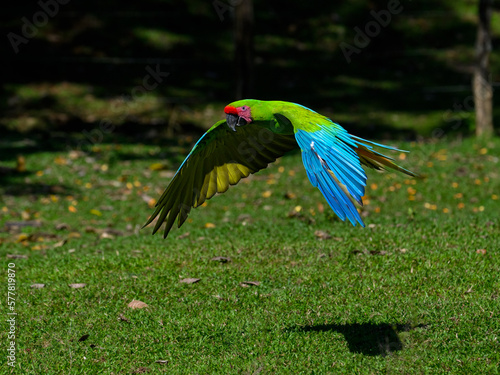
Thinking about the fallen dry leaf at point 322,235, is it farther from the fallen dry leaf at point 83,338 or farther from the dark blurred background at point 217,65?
the dark blurred background at point 217,65

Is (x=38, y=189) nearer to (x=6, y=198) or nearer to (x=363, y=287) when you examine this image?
(x=6, y=198)

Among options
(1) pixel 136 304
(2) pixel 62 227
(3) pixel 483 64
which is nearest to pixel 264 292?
(1) pixel 136 304

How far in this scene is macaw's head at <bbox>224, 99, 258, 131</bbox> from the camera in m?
4.39

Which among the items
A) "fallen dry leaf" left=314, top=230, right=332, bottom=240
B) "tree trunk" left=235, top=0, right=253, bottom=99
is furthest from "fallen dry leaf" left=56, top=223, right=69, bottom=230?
"tree trunk" left=235, top=0, right=253, bottom=99

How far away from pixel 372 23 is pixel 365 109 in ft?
14.4

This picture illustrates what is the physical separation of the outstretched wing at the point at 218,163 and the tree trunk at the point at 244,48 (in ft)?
26.4

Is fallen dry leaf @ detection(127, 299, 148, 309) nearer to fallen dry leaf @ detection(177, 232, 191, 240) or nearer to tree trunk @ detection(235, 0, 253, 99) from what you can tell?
fallen dry leaf @ detection(177, 232, 191, 240)

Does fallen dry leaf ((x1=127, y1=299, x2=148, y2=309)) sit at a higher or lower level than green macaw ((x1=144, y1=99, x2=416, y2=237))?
lower

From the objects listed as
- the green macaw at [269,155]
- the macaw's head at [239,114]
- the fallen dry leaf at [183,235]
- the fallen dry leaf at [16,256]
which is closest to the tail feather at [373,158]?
the green macaw at [269,155]

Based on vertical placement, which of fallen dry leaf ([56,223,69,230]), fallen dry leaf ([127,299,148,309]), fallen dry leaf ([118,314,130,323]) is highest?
fallen dry leaf ([127,299,148,309])

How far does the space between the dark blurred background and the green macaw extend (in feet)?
26.8

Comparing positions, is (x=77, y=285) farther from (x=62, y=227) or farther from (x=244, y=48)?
(x=244, y=48)

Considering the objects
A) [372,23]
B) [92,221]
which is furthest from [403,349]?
[372,23]

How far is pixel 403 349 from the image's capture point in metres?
4.32
